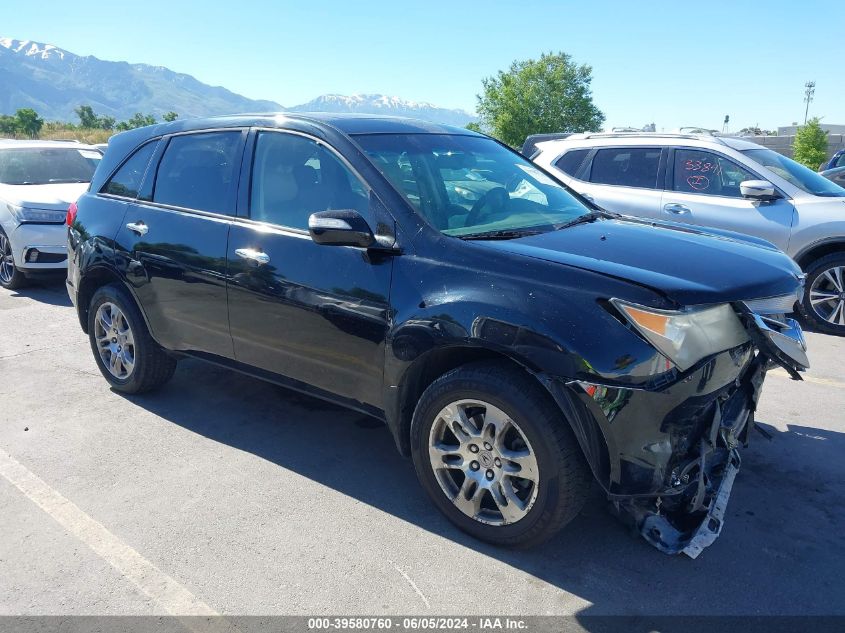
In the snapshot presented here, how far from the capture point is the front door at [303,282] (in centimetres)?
329

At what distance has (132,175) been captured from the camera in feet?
15.3

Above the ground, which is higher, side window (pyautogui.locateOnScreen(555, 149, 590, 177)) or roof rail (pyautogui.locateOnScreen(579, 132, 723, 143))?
roof rail (pyautogui.locateOnScreen(579, 132, 723, 143))

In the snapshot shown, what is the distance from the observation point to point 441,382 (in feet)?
9.86

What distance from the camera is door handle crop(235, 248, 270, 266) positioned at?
143 inches

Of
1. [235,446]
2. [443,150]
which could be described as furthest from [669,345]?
[235,446]

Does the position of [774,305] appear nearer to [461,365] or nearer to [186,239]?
[461,365]

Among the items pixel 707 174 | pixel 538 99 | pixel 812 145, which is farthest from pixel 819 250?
pixel 538 99

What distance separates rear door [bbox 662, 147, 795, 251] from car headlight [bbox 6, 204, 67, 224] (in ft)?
22.7

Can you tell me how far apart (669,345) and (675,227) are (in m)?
1.44

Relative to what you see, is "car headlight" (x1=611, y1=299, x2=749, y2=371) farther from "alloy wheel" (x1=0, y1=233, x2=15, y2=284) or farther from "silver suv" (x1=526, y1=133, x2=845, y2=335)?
"alloy wheel" (x1=0, y1=233, x2=15, y2=284)

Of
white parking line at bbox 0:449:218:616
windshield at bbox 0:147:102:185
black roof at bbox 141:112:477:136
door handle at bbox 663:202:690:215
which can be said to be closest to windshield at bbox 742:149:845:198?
door handle at bbox 663:202:690:215

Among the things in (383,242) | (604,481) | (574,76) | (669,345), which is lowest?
(604,481)

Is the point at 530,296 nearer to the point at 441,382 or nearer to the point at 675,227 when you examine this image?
the point at 441,382

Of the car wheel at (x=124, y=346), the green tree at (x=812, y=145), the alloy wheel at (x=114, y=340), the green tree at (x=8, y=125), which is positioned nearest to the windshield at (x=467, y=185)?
the car wheel at (x=124, y=346)
